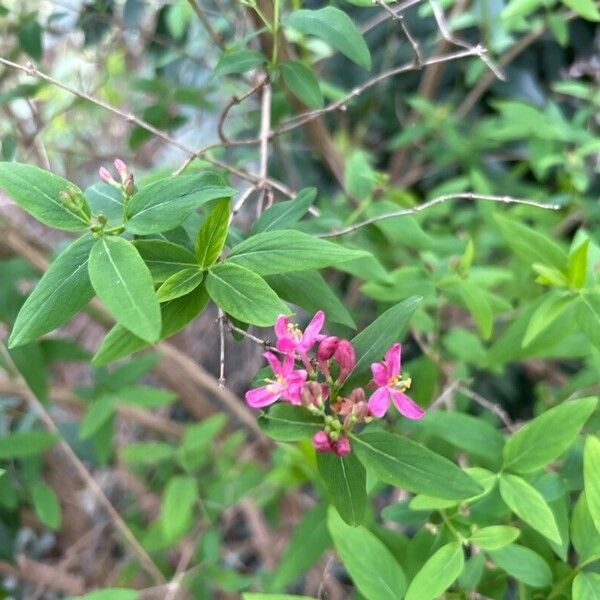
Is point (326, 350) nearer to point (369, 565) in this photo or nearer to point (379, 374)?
point (379, 374)

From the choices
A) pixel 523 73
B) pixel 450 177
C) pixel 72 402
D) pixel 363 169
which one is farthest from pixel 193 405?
pixel 523 73

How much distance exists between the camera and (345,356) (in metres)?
0.58

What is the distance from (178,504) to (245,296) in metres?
0.75

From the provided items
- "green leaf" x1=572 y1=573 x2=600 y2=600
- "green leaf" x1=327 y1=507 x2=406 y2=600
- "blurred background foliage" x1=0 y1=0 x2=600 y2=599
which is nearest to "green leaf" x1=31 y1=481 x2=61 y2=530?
"blurred background foliage" x1=0 y1=0 x2=600 y2=599

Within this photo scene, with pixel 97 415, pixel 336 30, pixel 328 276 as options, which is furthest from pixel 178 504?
pixel 336 30

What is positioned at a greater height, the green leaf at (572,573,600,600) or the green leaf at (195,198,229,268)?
the green leaf at (195,198,229,268)

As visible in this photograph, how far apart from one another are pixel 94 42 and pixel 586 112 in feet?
3.39

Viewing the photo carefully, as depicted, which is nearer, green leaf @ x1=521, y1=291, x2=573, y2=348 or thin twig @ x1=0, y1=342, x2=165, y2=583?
green leaf @ x1=521, y1=291, x2=573, y2=348

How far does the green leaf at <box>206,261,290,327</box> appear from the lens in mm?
557

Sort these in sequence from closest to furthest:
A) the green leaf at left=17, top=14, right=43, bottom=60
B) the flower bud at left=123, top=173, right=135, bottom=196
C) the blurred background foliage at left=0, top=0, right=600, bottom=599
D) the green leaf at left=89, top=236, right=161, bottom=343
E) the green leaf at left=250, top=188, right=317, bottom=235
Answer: the green leaf at left=89, top=236, right=161, bottom=343 < the flower bud at left=123, top=173, right=135, bottom=196 < the green leaf at left=250, top=188, right=317, bottom=235 < the blurred background foliage at left=0, top=0, right=600, bottom=599 < the green leaf at left=17, top=14, right=43, bottom=60

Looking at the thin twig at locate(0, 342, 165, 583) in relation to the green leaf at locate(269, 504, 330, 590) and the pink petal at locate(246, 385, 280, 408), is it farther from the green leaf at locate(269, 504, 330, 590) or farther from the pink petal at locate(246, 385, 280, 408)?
the pink petal at locate(246, 385, 280, 408)

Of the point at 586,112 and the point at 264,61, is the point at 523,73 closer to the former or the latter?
the point at 586,112

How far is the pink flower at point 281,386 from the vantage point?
57cm

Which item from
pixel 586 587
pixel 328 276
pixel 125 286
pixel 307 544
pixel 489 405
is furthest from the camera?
pixel 328 276
